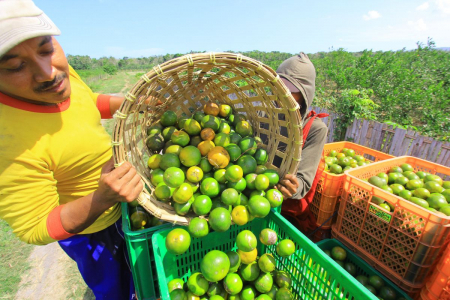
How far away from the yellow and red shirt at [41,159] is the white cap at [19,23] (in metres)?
0.49

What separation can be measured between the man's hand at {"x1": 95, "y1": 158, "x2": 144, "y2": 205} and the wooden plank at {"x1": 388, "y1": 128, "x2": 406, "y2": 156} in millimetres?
6324

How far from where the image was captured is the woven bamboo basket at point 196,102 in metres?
1.51

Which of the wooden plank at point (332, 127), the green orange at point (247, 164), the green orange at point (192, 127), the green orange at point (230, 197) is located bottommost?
the wooden plank at point (332, 127)

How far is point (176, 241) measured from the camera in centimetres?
148

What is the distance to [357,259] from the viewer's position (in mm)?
2363

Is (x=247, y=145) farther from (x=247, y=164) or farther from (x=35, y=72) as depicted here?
(x=35, y=72)

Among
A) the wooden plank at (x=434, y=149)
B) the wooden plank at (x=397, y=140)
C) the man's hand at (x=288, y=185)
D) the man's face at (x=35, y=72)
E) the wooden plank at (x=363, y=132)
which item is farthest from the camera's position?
the wooden plank at (x=363, y=132)

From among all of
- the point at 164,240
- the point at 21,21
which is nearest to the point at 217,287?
the point at 164,240

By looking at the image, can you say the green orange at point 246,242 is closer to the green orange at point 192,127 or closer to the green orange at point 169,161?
the green orange at point 169,161

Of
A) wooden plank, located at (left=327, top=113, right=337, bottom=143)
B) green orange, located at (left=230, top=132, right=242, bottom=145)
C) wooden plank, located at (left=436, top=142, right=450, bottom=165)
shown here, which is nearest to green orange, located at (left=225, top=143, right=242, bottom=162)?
green orange, located at (left=230, top=132, right=242, bottom=145)

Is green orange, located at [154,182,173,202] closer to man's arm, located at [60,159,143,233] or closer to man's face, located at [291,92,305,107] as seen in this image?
man's arm, located at [60,159,143,233]

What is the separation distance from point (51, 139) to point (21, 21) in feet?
2.34

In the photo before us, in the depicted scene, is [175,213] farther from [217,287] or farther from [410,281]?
[410,281]

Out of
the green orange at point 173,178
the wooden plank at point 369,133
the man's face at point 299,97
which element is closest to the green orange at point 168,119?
the green orange at point 173,178
